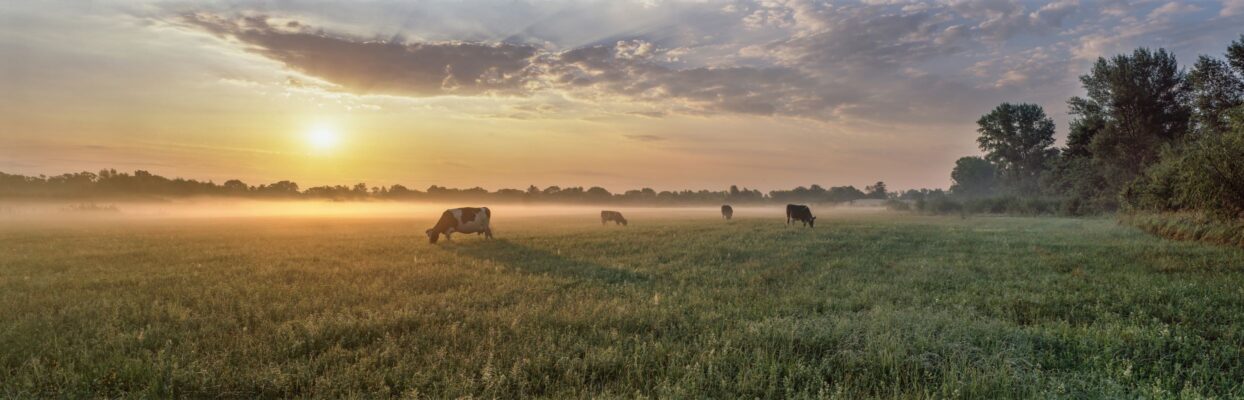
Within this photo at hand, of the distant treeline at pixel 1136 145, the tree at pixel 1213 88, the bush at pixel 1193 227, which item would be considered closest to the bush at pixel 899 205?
the distant treeline at pixel 1136 145

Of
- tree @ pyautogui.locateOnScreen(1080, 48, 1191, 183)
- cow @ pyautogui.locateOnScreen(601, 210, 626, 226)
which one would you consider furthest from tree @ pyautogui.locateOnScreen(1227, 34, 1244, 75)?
cow @ pyautogui.locateOnScreen(601, 210, 626, 226)

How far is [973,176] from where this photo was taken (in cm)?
13362

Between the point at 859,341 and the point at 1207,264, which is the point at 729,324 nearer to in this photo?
the point at 859,341

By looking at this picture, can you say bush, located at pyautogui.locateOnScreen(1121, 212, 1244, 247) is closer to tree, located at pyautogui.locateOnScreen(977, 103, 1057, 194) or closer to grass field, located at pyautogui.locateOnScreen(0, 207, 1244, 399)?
grass field, located at pyautogui.locateOnScreen(0, 207, 1244, 399)

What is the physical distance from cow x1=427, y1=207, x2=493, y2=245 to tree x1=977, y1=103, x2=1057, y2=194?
262 feet

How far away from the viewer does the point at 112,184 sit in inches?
3073

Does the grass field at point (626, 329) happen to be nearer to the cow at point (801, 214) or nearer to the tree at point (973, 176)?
the cow at point (801, 214)

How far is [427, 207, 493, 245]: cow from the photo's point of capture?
20.6m

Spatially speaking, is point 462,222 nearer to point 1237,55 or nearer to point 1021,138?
point 1237,55

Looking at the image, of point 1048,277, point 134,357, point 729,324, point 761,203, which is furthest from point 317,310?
point 761,203

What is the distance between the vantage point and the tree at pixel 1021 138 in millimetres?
72562

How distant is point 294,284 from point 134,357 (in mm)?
4347

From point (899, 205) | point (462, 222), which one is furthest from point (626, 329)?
point (899, 205)

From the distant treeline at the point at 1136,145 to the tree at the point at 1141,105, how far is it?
0.07m
